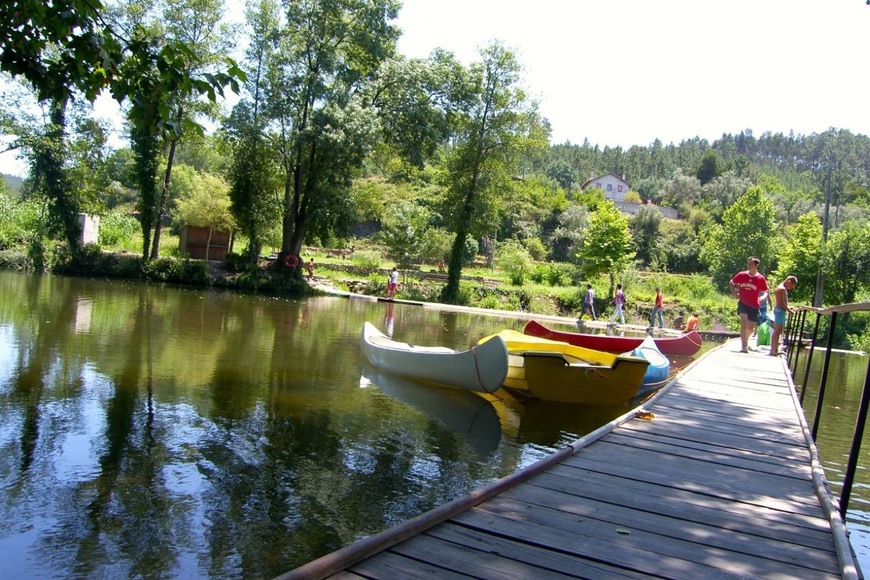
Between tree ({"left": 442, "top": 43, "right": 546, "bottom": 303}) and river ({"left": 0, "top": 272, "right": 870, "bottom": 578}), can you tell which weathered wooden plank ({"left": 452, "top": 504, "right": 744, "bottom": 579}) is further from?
tree ({"left": 442, "top": 43, "right": 546, "bottom": 303})

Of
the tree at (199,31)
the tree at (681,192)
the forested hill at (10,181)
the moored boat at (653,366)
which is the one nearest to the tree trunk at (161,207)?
the tree at (199,31)

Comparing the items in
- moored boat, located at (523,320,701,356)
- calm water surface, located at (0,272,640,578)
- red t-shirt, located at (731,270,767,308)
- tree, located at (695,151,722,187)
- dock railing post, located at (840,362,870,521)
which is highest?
tree, located at (695,151,722,187)

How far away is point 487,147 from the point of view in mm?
37344

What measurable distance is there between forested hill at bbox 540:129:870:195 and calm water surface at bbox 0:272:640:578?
102938 millimetres

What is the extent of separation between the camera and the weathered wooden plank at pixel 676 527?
143 inches

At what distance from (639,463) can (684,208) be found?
91.8 metres

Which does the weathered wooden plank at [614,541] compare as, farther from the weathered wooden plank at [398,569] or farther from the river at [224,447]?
the river at [224,447]

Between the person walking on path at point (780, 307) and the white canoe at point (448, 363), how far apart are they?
5.95m

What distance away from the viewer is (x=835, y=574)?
3.38m

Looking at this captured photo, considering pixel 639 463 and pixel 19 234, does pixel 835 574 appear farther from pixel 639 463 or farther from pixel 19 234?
pixel 19 234

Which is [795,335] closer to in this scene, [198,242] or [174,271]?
[174,271]

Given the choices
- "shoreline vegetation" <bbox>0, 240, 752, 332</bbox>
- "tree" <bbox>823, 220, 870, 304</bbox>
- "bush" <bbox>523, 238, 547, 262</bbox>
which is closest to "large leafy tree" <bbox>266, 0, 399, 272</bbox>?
"shoreline vegetation" <bbox>0, 240, 752, 332</bbox>

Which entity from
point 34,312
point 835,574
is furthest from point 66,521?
point 34,312

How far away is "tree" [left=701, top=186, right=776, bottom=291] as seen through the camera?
173 feet
